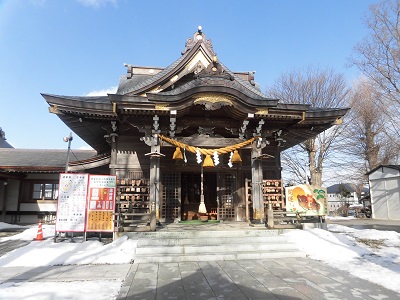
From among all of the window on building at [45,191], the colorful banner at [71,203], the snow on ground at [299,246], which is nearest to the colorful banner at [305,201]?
the snow on ground at [299,246]

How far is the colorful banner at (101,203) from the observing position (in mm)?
8984

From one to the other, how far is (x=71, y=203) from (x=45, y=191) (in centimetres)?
1315

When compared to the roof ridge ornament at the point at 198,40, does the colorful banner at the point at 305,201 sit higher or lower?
lower

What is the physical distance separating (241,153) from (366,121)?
1959 centimetres

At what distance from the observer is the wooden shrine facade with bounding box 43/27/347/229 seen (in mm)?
9742

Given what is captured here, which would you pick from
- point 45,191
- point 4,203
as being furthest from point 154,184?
point 4,203

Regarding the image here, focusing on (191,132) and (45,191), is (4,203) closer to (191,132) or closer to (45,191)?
(45,191)

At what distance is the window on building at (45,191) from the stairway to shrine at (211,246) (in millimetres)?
14416

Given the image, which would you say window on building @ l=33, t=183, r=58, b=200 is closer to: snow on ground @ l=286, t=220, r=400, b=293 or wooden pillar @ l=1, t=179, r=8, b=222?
wooden pillar @ l=1, t=179, r=8, b=222

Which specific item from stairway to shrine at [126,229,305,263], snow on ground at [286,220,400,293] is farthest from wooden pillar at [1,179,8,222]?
snow on ground at [286,220,400,293]

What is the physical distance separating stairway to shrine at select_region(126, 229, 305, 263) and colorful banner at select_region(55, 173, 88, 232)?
1.96 m

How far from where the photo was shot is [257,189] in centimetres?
1049

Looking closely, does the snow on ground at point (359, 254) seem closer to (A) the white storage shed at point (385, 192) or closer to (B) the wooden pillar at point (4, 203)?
(A) the white storage shed at point (385, 192)

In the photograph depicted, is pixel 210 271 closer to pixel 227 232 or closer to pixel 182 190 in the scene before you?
pixel 227 232
